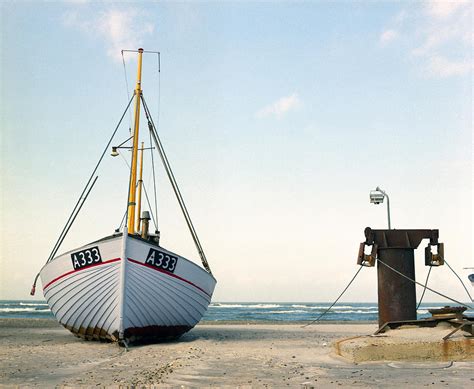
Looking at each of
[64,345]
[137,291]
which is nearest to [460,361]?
[137,291]

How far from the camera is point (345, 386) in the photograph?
21.6ft

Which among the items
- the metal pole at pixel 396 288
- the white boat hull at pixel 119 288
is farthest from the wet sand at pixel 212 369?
the metal pole at pixel 396 288

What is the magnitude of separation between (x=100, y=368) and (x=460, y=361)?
632cm

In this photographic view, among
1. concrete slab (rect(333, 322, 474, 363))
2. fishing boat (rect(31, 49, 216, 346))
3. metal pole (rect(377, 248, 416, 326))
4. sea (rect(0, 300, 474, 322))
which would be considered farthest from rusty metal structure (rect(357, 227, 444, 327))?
sea (rect(0, 300, 474, 322))

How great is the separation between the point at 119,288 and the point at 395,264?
6.50 metres

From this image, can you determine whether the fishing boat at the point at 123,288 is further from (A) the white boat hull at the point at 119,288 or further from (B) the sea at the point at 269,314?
(B) the sea at the point at 269,314

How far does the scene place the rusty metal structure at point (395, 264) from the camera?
10766mm

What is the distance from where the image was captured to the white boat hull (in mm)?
12227

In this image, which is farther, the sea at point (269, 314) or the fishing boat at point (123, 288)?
the sea at point (269, 314)

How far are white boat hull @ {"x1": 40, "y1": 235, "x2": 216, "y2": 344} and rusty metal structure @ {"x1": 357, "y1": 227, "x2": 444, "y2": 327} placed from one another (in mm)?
4912

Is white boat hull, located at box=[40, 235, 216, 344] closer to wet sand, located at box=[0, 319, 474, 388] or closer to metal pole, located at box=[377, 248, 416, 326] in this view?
wet sand, located at box=[0, 319, 474, 388]

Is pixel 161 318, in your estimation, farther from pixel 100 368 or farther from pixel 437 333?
pixel 437 333

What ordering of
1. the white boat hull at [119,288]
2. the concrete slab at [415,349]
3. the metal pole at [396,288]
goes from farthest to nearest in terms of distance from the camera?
1. the white boat hull at [119,288]
2. the metal pole at [396,288]
3. the concrete slab at [415,349]

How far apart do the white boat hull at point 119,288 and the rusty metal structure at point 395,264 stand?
491cm
